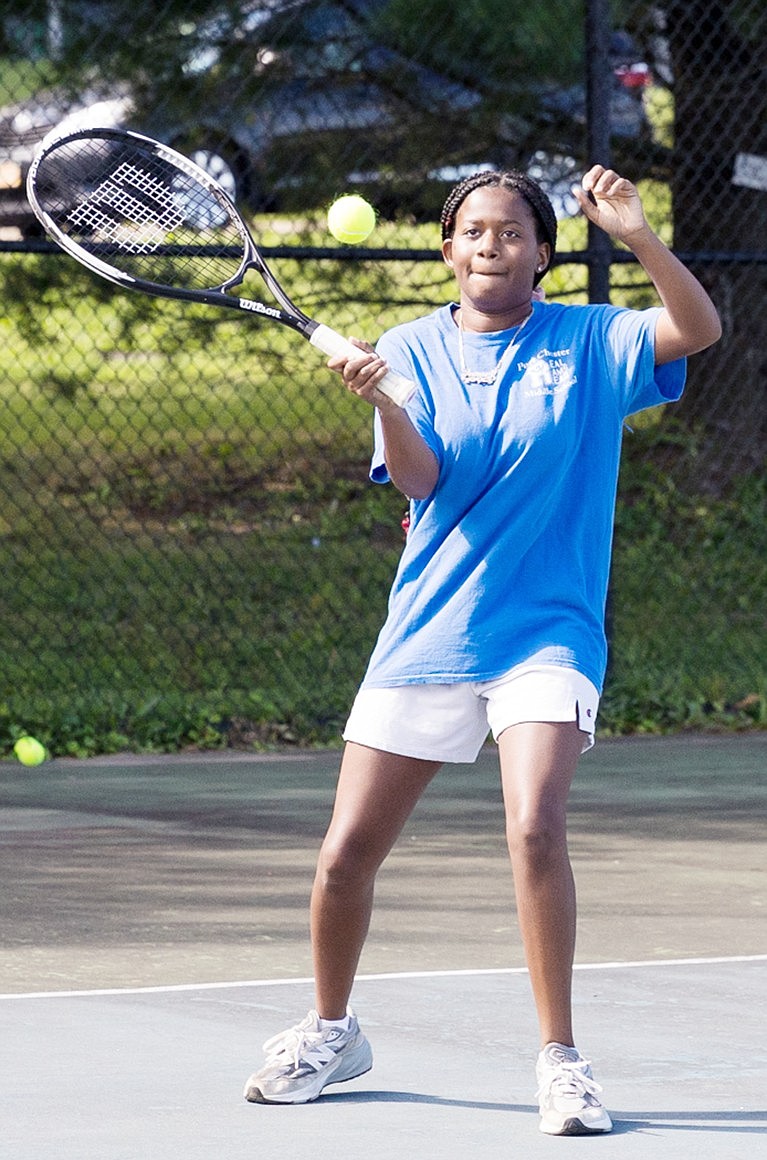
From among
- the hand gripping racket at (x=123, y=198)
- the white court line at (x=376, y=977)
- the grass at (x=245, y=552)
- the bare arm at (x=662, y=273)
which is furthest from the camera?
the grass at (x=245, y=552)

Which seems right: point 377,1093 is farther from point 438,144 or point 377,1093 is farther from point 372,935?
point 438,144

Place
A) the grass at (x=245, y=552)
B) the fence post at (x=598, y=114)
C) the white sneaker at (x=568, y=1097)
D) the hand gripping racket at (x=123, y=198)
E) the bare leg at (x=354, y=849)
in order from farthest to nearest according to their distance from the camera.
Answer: the grass at (x=245, y=552)
the fence post at (x=598, y=114)
the hand gripping racket at (x=123, y=198)
the bare leg at (x=354, y=849)
the white sneaker at (x=568, y=1097)

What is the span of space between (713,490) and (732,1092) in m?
8.47

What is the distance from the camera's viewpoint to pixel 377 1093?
3.96 m

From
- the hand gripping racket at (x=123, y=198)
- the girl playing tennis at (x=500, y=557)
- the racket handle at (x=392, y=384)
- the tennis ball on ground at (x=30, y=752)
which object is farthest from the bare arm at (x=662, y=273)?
the tennis ball on ground at (x=30, y=752)

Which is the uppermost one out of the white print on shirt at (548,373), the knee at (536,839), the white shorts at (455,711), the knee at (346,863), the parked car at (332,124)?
the white print on shirt at (548,373)

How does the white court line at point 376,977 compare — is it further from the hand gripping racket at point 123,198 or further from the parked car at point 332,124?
the parked car at point 332,124

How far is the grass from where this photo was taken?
8.55 meters

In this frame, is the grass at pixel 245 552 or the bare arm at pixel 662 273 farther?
the grass at pixel 245 552

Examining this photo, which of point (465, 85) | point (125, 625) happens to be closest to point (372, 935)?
point (125, 625)

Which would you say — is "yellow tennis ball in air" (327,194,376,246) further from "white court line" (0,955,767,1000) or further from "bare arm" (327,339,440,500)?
"white court line" (0,955,767,1000)

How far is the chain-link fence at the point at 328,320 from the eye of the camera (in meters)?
9.72

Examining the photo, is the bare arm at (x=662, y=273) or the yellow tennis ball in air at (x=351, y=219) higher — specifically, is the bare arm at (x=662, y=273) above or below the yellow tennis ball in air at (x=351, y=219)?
above

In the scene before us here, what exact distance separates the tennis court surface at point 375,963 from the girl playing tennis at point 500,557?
0.22 m
